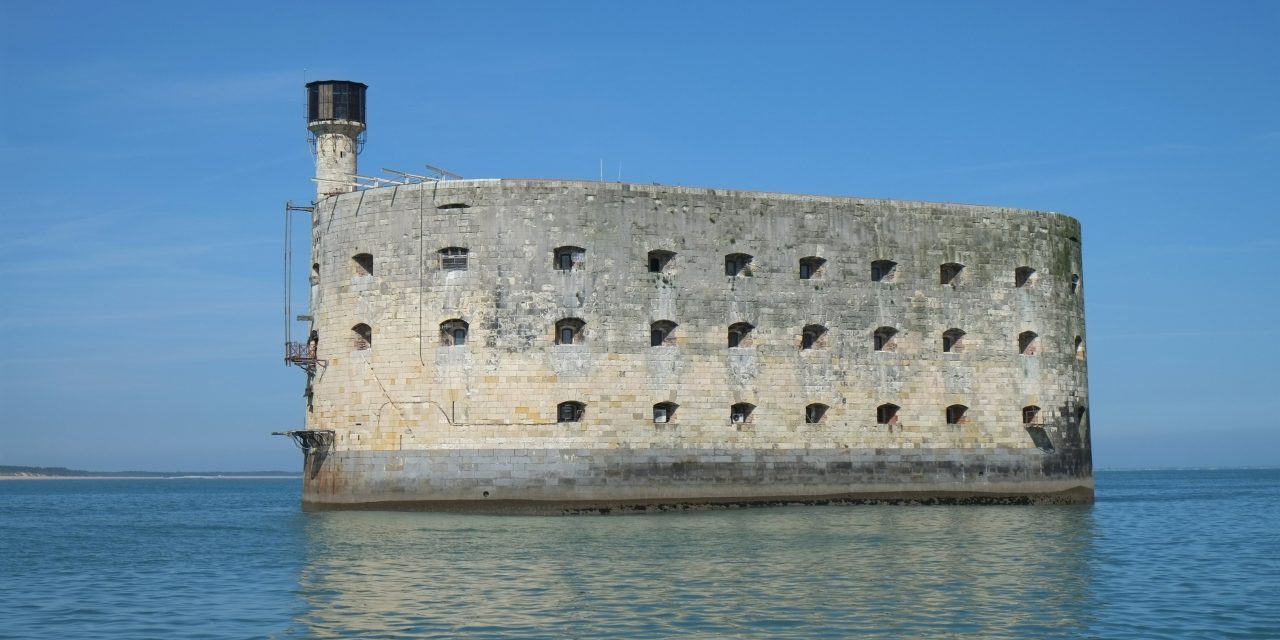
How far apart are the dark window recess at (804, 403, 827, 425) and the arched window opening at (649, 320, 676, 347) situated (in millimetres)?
3762

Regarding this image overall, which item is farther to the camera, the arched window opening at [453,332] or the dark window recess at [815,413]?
the dark window recess at [815,413]

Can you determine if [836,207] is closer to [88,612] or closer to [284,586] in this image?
[284,586]

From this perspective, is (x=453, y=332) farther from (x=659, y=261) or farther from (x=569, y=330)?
(x=659, y=261)

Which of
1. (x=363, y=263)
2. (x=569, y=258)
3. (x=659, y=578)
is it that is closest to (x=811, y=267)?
(x=569, y=258)

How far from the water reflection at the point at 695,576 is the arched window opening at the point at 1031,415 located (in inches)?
217

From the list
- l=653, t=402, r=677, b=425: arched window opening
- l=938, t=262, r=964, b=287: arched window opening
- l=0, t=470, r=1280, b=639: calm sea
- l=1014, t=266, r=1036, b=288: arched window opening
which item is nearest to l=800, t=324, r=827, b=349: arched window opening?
l=653, t=402, r=677, b=425: arched window opening

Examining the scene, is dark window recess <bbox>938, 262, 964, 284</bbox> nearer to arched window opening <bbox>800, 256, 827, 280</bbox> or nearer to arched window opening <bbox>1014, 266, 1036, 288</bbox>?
arched window opening <bbox>1014, 266, 1036, 288</bbox>

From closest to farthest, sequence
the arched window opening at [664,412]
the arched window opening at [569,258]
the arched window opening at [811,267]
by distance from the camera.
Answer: the arched window opening at [569,258] < the arched window opening at [664,412] < the arched window opening at [811,267]

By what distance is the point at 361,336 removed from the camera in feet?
105

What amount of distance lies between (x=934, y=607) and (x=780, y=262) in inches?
659

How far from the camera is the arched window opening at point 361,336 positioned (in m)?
31.8

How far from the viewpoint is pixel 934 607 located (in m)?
16.9

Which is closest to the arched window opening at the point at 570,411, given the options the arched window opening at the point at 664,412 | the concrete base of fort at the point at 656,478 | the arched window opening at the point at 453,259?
the concrete base of fort at the point at 656,478

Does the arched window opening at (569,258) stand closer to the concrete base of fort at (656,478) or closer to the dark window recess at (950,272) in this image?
the concrete base of fort at (656,478)
